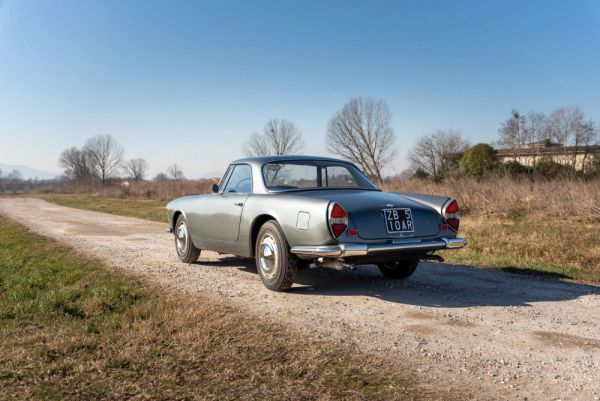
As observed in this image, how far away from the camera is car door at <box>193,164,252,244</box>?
21.0 feet

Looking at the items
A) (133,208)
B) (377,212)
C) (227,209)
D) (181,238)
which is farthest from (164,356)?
(133,208)

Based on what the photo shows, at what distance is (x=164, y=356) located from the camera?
11.8 ft

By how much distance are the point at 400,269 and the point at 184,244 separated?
11.1 feet

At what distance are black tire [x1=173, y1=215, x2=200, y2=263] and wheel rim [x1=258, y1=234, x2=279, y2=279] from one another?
2.12 meters

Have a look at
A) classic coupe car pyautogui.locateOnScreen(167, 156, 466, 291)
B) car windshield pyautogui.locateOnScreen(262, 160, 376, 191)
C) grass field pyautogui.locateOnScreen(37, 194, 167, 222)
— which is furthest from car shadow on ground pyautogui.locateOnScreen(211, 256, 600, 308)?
grass field pyautogui.locateOnScreen(37, 194, 167, 222)

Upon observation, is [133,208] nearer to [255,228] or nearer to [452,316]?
[255,228]

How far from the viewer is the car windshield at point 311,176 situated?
6.25 metres

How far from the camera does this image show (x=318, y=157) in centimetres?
673

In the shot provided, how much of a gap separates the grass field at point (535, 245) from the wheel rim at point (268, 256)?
3.88 metres

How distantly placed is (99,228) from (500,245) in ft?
34.8

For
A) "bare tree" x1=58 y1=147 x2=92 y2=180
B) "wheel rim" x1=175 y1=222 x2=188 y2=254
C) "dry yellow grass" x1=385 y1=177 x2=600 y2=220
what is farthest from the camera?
"bare tree" x1=58 y1=147 x2=92 y2=180

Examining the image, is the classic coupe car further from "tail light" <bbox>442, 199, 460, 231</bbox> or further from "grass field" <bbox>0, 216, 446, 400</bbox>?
"grass field" <bbox>0, 216, 446, 400</bbox>

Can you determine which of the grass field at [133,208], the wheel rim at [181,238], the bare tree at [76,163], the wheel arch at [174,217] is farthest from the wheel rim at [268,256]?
the bare tree at [76,163]

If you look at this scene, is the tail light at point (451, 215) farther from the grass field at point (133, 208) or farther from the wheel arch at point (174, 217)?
the grass field at point (133, 208)
